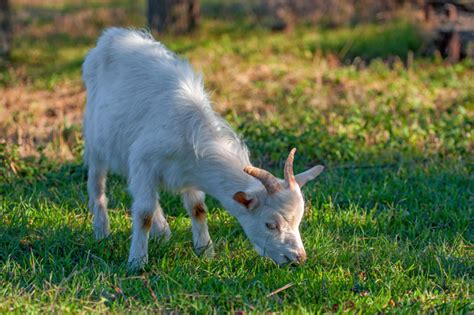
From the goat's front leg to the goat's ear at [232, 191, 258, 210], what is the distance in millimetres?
587

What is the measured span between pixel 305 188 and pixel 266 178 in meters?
2.03

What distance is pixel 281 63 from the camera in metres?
11.7

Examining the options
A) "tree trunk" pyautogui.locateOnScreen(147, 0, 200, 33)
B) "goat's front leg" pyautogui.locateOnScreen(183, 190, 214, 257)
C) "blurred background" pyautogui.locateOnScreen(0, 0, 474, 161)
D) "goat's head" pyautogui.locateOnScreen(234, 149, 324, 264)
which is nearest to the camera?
"goat's head" pyautogui.locateOnScreen(234, 149, 324, 264)

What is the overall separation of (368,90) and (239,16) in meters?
5.40

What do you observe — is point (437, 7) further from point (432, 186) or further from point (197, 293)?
point (197, 293)

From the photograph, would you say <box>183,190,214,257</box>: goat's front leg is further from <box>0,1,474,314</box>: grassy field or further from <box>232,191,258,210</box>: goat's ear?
<box>232,191,258,210</box>: goat's ear

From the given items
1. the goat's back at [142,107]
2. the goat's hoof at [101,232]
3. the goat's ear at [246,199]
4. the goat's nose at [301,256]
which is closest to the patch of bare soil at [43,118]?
the goat's back at [142,107]

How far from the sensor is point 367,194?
22.4 feet

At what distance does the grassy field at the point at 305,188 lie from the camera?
482 centimetres

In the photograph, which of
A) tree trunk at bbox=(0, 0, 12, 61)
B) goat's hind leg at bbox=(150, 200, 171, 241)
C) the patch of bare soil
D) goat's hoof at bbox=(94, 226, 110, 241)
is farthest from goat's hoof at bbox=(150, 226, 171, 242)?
tree trunk at bbox=(0, 0, 12, 61)

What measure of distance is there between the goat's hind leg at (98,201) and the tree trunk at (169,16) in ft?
22.0

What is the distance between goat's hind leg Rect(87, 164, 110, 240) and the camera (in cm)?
593

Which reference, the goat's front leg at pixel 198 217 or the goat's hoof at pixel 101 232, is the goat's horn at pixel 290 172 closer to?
the goat's front leg at pixel 198 217

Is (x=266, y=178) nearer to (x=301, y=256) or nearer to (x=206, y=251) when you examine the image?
(x=301, y=256)
